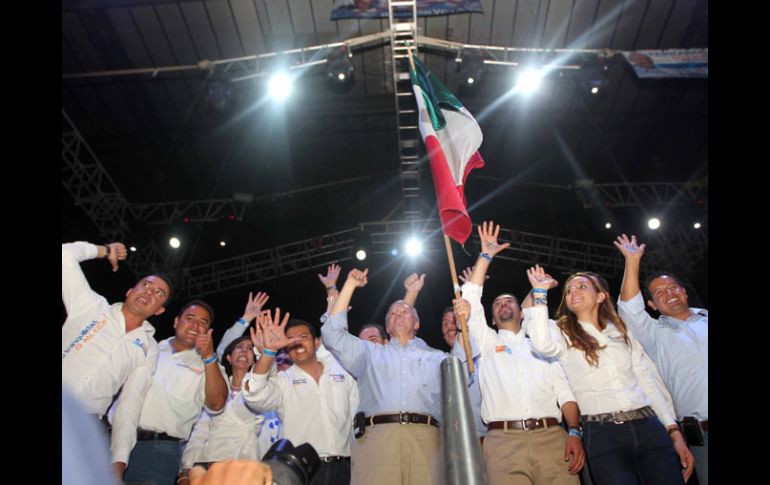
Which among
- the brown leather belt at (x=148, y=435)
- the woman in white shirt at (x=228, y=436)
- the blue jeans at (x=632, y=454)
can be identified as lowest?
the blue jeans at (x=632, y=454)

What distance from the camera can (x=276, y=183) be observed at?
8.97 meters

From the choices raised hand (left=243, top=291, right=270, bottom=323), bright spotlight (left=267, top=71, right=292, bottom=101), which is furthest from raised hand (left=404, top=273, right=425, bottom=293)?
bright spotlight (left=267, top=71, right=292, bottom=101)

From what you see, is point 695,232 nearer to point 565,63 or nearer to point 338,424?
point 565,63

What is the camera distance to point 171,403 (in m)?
2.78

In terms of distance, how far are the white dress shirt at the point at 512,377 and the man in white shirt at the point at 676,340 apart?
51cm

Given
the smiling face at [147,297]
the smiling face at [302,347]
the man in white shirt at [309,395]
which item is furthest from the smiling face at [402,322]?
the smiling face at [147,297]

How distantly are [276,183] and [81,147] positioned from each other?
10.2ft

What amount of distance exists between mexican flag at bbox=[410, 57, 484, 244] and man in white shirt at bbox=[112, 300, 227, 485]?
5.77 feet

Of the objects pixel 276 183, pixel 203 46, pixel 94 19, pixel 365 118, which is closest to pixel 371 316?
pixel 276 183

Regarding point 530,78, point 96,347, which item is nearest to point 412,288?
point 96,347

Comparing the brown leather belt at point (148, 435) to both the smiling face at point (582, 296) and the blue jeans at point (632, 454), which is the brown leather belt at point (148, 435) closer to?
Answer: the blue jeans at point (632, 454)

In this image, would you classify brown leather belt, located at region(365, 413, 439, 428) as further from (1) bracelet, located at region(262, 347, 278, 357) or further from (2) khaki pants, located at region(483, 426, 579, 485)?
(1) bracelet, located at region(262, 347, 278, 357)

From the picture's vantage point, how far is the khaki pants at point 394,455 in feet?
7.63

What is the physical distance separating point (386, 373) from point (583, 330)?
3.61 feet
